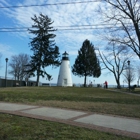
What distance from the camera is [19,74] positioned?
252 feet

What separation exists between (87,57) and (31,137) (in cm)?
A: 6148

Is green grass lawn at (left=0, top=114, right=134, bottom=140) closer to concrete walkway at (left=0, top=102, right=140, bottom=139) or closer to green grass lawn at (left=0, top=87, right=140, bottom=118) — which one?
concrete walkway at (left=0, top=102, right=140, bottom=139)

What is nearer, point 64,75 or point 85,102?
point 85,102

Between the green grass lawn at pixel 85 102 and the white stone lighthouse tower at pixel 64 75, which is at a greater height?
the white stone lighthouse tower at pixel 64 75

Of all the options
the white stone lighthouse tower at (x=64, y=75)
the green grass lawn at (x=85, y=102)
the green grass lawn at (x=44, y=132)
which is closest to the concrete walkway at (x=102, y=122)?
the green grass lawn at (x=44, y=132)

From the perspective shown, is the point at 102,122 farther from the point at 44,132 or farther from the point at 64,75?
the point at 64,75

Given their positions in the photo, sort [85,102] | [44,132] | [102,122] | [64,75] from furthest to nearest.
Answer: [64,75], [85,102], [102,122], [44,132]

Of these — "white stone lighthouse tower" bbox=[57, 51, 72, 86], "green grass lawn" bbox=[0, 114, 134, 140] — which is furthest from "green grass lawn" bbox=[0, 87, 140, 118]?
"white stone lighthouse tower" bbox=[57, 51, 72, 86]

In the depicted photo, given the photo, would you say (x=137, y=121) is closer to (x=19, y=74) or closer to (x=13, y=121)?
(x=13, y=121)

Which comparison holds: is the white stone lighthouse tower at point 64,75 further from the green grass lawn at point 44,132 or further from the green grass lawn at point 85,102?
the green grass lawn at point 44,132

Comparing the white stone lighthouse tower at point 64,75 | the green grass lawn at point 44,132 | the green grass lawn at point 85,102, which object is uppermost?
the white stone lighthouse tower at point 64,75

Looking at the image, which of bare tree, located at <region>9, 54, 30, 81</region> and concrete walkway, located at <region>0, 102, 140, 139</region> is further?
bare tree, located at <region>9, 54, 30, 81</region>

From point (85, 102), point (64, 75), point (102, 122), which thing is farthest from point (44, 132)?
point (64, 75)

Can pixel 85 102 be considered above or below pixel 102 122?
above
